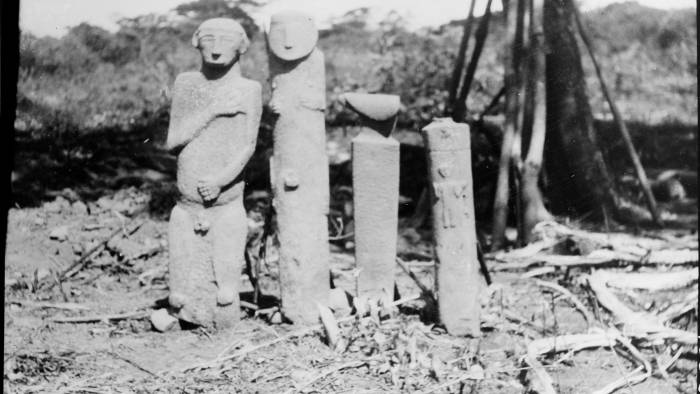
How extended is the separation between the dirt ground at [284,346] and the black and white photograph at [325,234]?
0.05 ft

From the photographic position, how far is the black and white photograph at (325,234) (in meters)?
3.73

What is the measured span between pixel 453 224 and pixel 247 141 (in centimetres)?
123

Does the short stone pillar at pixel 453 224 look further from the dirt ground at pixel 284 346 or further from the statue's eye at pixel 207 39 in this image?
the statue's eye at pixel 207 39

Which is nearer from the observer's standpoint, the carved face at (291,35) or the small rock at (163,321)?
the carved face at (291,35)

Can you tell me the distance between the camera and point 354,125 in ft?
28.3

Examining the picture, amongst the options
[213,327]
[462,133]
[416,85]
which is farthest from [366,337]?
[416,85]

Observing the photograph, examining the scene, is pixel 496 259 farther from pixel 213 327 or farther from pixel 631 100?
pixel 631 100

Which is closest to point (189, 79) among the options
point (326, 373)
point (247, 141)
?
point (247, 141)

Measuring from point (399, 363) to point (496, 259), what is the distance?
7.09ft

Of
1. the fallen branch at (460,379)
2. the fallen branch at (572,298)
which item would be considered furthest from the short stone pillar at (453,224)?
the fallen branch at (572,298)

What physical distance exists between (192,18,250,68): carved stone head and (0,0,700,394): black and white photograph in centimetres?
1

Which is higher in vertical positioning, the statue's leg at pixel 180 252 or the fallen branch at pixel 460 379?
the statue's leg at pixel 180 252

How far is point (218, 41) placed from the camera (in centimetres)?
400

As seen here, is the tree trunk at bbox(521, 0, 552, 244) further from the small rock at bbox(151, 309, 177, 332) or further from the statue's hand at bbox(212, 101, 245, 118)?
the small rock at bbox(151, 309, 177, 332)
